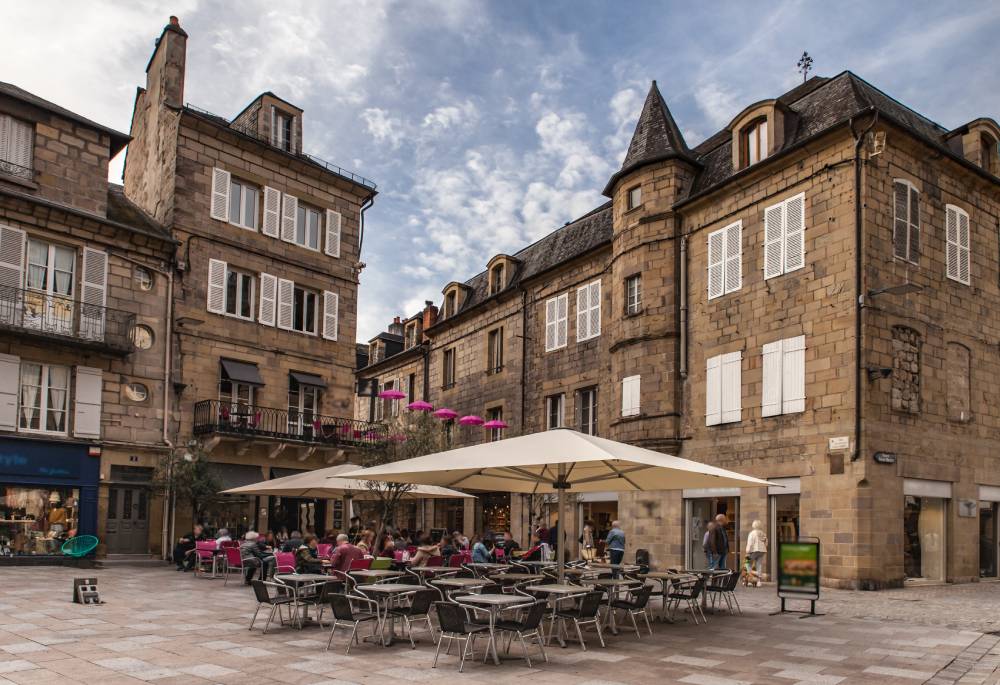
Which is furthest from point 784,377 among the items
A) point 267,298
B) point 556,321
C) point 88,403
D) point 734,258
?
point 88,403

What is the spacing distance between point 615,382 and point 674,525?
3972 millimetres

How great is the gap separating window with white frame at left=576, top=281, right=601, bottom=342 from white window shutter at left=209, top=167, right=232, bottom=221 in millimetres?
10177

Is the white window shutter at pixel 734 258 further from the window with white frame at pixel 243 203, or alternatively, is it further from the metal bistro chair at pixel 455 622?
the metal bistro chair at pixel 455 622

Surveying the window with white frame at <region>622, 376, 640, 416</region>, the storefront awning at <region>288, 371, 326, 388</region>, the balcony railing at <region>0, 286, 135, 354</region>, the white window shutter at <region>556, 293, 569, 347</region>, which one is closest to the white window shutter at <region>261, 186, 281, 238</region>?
the storefront awning at <region>288, 371, 326, 388</region>

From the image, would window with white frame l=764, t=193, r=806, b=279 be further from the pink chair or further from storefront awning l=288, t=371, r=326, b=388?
storefront awning l=288, t=371, r=326, b=388

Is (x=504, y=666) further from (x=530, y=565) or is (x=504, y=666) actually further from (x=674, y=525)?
(x=674, y=525)

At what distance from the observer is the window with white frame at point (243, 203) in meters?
24.5

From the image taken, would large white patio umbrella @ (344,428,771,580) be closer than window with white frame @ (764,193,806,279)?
Yes

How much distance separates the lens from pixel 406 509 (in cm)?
3431

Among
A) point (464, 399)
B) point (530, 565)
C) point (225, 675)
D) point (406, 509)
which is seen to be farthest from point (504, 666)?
point (406, 509)

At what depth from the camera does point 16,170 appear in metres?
19.8

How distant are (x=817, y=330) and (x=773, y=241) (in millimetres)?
2427

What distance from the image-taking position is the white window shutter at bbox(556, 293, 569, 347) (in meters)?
26.0

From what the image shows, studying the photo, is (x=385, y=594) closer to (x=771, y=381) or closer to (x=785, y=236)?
(x=771, y=381)
